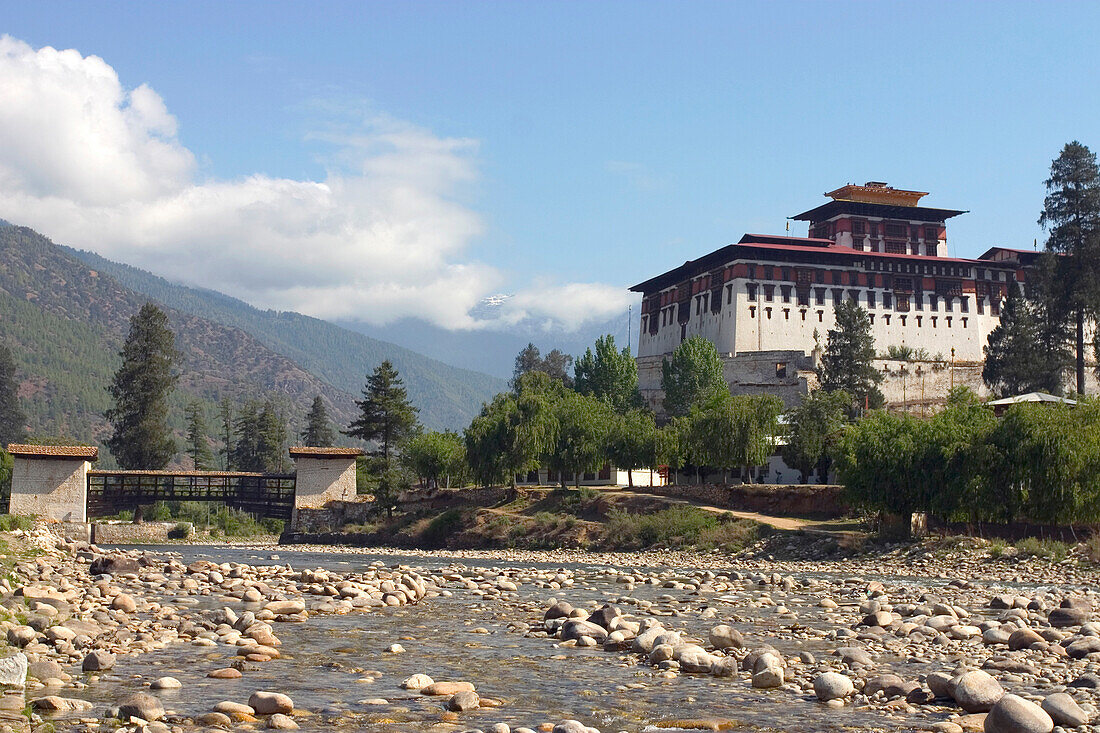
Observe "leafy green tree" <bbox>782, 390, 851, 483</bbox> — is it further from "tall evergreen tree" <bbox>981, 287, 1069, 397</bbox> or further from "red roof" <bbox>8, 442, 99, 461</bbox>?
"red roof" <bbox>8, 442, 99, 461</bbox>

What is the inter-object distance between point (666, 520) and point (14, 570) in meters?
31.2

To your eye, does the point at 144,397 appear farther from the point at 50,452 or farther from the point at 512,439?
the point at 512,439

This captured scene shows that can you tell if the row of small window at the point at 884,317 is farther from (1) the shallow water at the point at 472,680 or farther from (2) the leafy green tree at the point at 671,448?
(1) the shallow water at the point at 472,680

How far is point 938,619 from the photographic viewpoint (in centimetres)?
2184

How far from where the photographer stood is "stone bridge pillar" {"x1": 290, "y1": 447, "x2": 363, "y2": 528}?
67.6 m

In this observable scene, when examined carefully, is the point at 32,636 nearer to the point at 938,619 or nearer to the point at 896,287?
the point at 938,619

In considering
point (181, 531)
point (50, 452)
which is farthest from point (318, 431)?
point (50, 452)

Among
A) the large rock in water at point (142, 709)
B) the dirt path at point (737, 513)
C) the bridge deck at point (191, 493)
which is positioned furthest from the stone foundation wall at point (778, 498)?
the large rock in water at point (142, 709)

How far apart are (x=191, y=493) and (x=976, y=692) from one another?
62.4 metres

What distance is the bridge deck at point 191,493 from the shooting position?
68144 millimetres

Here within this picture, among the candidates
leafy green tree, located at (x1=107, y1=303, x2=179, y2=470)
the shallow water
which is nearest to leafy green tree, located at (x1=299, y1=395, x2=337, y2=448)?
leafy green tree, located at (x1=107, y1=303, x2=179, y2=470)

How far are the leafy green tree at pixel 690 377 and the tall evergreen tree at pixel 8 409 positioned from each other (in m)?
61.5

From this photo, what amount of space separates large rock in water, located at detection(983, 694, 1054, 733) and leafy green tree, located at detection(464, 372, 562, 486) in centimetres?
4988

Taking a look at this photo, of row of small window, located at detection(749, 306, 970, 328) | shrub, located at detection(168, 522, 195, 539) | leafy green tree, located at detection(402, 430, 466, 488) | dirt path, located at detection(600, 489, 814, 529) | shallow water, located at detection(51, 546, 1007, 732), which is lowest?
shrub, located at detection(168, 522, 195, 539)
